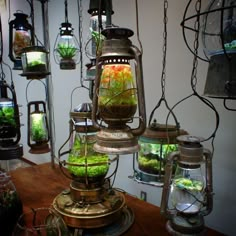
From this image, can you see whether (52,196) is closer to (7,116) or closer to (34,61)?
(7,116)

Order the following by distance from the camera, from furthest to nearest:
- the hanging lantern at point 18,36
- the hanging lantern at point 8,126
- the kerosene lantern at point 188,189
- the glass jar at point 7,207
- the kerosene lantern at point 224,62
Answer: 1. the hanging lantern at point 18,36
2. the hanging lantern at point 8,126
3. the glass jar at point 7,207
4. the kerosene lantern at point 188,189
5. the kerosene lantern at point 224,62

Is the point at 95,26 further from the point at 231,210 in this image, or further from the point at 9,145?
the point at 231,210

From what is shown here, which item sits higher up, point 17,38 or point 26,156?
point 17,38

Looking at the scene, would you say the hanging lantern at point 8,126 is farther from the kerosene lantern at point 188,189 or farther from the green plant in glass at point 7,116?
the kerosene lantern at point 188,189

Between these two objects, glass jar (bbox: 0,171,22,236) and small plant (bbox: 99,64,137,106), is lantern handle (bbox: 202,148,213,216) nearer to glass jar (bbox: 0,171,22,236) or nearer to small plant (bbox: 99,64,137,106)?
small plant (bbox: 99,64,137,106)

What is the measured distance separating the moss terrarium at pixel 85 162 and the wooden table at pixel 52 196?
0.82 feet

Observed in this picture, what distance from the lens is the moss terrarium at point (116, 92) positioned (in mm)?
708

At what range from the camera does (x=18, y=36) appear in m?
1.45

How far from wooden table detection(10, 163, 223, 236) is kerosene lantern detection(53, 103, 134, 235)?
0.06 metres

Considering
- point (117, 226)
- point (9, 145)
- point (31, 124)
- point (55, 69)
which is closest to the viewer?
point (117, 226)

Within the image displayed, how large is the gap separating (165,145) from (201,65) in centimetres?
79

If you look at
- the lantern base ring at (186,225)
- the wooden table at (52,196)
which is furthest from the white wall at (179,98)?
the lantern base ring at (186,225)

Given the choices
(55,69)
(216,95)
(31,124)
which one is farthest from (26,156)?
A: (216,95)

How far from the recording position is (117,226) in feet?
3.20
